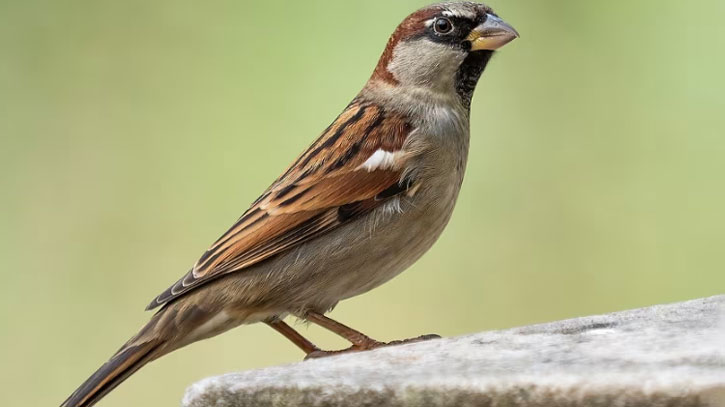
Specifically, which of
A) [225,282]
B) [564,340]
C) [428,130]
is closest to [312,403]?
[564,340]

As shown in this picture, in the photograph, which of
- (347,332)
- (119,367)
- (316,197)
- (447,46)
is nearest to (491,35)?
(447,46)

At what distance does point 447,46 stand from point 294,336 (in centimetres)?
73

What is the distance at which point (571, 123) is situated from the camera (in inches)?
140

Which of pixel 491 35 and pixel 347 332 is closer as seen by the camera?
pixel 347 332

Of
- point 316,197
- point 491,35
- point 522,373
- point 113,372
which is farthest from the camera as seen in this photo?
point 491,35

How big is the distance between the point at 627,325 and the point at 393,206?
0.68 m

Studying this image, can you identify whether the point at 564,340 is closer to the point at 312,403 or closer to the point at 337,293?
the point at 312,403

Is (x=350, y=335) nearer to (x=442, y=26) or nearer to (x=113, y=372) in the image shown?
(x=113, y=372)

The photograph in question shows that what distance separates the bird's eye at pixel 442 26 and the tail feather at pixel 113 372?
925 mm

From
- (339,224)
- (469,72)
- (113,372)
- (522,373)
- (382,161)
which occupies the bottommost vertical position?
(522,373)

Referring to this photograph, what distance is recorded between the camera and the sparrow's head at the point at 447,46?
8.39ft

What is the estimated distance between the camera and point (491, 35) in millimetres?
2525

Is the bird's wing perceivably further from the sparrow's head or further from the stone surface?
the stone surface

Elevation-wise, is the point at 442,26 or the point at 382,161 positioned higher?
the point at 442,26
